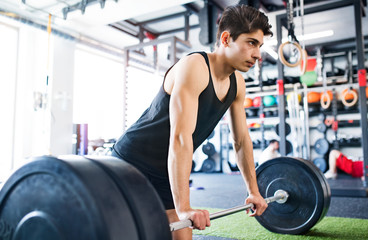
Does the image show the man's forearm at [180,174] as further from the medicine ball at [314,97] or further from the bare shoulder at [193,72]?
the medicine ball at [314,97]

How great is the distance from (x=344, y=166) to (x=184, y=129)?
230 inches

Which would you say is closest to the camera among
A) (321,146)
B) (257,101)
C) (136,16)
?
(136,16)

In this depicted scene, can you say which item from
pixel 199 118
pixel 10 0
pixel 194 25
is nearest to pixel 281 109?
pixel 194 25

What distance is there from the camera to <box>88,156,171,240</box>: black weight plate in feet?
2.26

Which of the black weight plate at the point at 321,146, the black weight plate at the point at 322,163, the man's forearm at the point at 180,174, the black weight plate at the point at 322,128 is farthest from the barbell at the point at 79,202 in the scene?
the black weight plate at the point at 322,128

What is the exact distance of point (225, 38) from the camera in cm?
126

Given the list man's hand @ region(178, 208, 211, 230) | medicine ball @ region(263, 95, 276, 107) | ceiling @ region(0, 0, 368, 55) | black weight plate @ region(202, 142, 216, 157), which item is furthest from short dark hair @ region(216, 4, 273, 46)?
black weight plate @ region(202, 142, 216, 157)

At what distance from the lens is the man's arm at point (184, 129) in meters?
1.00

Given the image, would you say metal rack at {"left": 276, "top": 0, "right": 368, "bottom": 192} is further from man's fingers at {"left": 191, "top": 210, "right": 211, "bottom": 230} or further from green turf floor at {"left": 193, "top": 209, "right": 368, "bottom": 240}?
man's fingers at {"left": 191, "top": 210, "right": 211, "bottom": 230}

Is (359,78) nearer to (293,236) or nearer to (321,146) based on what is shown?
(293,236)

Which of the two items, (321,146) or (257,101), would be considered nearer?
(321,146)

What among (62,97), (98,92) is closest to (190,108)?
(62,97)

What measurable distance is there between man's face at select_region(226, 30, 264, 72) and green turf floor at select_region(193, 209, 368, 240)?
1250mm

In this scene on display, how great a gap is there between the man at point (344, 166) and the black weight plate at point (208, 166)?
2955 mm
